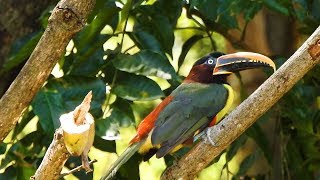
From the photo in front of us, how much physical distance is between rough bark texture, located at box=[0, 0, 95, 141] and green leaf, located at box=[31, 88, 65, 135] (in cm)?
39

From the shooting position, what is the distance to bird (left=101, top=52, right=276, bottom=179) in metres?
2.91

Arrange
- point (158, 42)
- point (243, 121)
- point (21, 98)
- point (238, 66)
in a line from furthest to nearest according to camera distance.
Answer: point (158, 42)
point (238, 66)
point (21, 98)
point (243, 121)

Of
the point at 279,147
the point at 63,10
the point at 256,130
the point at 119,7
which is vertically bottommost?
the point at 279,147

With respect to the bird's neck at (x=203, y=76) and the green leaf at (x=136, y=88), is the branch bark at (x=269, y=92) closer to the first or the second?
the green leaf at (x=136, y=88)

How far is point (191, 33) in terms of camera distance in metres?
4.13

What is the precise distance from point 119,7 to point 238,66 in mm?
539

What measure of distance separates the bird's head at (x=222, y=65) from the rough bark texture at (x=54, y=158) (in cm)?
107

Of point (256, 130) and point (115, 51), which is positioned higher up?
point (115, 51)

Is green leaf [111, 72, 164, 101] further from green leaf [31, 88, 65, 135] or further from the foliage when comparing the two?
green leaf [31, 88, 65, 135]

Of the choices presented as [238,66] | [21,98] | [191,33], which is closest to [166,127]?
[238,66]

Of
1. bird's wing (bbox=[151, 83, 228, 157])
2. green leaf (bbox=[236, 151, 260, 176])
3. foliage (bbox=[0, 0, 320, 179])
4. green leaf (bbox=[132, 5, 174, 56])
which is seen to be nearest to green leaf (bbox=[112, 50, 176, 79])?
foliage (bbox=[0, 0, 320, 179])

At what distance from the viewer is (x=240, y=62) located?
310 cm

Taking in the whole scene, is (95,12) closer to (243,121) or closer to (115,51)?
(115,51)

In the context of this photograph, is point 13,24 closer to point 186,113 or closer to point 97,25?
point 97,25
